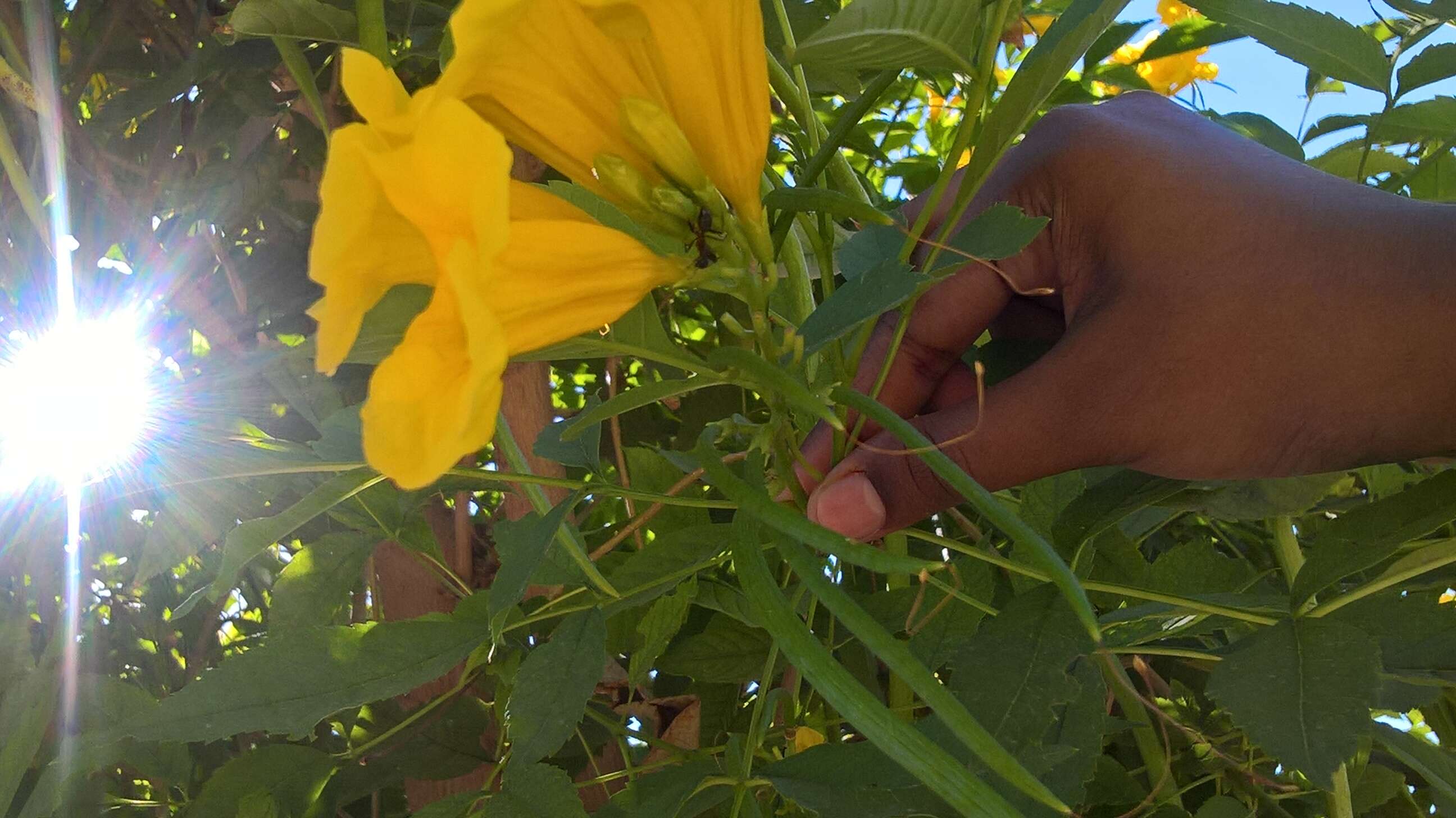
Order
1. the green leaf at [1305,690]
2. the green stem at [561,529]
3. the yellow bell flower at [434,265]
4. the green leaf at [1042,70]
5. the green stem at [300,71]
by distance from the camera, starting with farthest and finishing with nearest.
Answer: the green stem at [300,71] → the green stem at [561,529] → the green leaf at [1305,690] → the green leaf at [1042,70] → the yellow bell flower at [434,265]

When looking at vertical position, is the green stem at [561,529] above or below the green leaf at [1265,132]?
above

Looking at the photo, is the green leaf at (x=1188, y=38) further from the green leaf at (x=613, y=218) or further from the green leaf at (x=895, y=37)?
the green leaf at (x=613, y=218)

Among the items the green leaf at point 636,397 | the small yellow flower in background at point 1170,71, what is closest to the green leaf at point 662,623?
the green leaf at point 636,397

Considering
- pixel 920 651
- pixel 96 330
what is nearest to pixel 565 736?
pixel 920 651

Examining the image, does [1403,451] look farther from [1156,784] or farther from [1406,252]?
[1156,784]

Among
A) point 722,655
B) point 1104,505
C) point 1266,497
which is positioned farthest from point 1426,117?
point 722,655

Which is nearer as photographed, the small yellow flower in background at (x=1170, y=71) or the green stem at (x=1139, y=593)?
the green stem at (x=1139, y=593)

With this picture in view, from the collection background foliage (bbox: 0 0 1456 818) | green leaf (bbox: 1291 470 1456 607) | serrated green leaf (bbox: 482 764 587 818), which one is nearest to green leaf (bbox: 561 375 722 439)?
background foliage (bbox: 0 0 1456 818)
